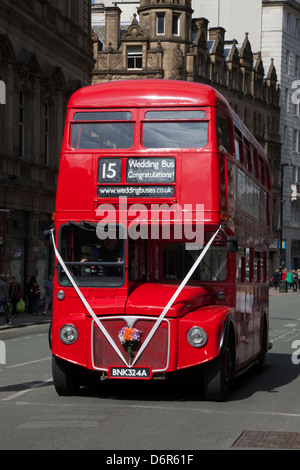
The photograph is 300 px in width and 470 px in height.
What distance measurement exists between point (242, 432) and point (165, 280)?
3.82 m

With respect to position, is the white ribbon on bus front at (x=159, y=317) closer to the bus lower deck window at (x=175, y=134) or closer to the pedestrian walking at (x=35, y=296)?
the bus lower deck window at (x=175, y=134)

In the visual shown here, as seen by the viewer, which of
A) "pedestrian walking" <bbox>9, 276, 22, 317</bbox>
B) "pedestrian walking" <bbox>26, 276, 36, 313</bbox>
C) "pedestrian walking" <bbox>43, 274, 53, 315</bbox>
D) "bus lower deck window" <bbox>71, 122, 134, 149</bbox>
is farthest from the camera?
"pedestrian walking" <bbox>43, 274, 53, 315</bbox>

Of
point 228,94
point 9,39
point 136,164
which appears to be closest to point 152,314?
point 136,164

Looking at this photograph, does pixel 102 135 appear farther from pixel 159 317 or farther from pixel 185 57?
pixel 185 57

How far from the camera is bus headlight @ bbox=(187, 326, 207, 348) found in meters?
13.0

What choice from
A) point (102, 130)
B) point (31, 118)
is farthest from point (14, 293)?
point (102, 130)

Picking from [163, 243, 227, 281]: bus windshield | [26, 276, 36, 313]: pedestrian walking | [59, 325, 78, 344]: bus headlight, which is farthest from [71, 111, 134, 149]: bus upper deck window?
[26, 276, 36, 313]: pedestrian walking

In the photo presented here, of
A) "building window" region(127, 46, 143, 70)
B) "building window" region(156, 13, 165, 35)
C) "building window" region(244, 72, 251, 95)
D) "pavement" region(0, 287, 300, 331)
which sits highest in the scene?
"building window" region(156, 13, 165, 35)

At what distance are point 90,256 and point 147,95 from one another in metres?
2.45

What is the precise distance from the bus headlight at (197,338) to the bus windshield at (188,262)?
1.39 metres

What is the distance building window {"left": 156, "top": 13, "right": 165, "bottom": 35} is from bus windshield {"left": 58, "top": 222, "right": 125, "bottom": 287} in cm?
6307

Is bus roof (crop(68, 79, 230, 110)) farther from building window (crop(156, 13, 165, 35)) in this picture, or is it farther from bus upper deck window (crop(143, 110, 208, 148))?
building window (crop(156, 13, 165, 35))

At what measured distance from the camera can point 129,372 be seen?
512 inches
